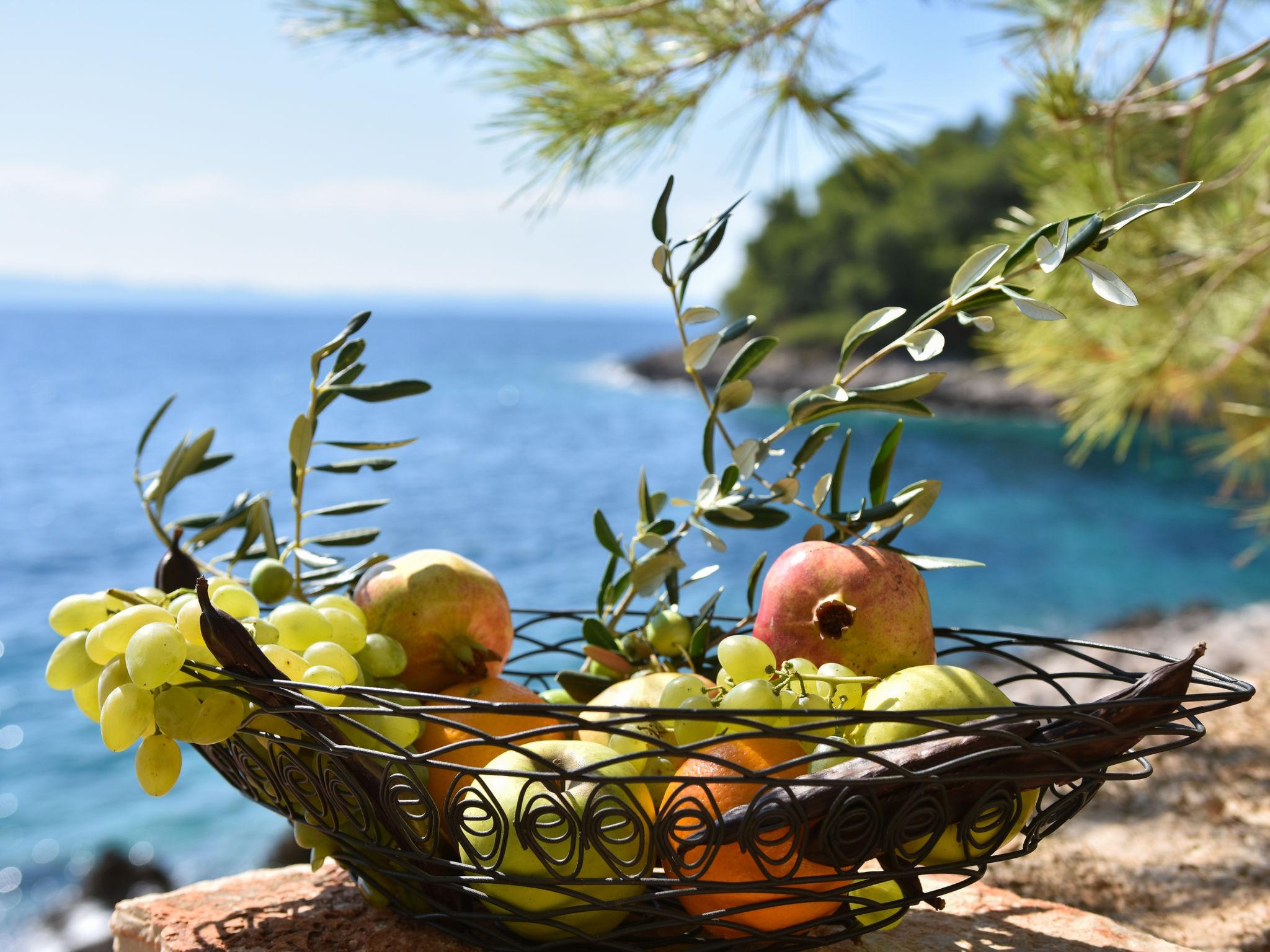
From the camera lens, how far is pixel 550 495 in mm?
10797

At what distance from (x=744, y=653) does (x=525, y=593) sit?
597cm

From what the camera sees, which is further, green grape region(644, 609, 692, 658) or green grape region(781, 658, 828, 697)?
green grape region(644, 609, 692, 658)

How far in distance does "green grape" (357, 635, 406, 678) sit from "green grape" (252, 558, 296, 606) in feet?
0.29

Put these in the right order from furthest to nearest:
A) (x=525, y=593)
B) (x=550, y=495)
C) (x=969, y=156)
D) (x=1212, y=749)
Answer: (x=969, y=156)
(x=550, y=495)
(x=525, y=593)
(x=1212, y=749)

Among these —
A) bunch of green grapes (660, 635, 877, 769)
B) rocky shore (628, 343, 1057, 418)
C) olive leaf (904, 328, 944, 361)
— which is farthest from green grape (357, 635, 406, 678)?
rocky shore (628, 343, 1057, 418)

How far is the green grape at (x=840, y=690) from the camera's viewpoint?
0.57m

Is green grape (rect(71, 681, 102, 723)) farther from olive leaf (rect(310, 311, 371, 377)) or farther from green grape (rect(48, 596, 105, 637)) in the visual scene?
olive leaf (rect(310, 311, 371, 377))

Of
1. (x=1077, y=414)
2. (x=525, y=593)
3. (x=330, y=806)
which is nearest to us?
(x=330, y=806)

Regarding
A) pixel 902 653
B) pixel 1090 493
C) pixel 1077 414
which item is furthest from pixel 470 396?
pixel 902 653

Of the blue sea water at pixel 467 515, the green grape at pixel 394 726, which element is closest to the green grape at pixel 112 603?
the green grape at pixel 394 726

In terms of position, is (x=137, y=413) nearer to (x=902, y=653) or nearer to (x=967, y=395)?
(x=967, y=395)

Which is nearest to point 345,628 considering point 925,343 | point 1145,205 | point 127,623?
point 127,623

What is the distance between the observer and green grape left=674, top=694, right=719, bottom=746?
0.54 m

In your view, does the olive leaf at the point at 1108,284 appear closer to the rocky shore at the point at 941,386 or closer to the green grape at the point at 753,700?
the green grape at the point at 753,700
